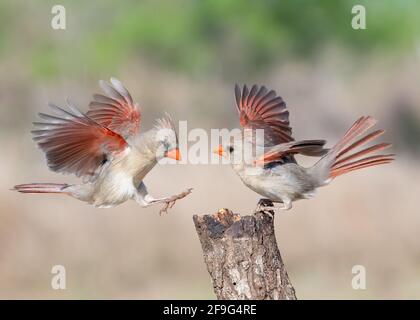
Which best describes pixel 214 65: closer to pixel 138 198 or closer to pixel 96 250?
pixel 96 250

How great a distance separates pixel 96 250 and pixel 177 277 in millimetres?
1073

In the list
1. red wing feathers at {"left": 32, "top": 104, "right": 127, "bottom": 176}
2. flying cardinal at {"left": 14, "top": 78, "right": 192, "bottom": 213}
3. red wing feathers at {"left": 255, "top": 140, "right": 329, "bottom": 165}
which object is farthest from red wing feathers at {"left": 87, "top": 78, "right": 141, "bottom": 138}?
red wing feathers at {"left": 255, "top": 140, "right": 329, "bottom": 165}

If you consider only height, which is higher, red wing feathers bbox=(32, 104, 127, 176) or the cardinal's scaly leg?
red wing feathers bbox=(32, 104, 127, 176)

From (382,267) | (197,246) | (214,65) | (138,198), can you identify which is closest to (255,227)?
(138,198)

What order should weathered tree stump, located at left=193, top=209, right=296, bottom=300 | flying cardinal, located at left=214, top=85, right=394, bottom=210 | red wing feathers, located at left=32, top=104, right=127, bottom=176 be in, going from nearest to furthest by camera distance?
weathered tree stump, located at left=193, top=209, right=296, bottom=300 < red wing feathers, located at left=32, top=104, right=127, bottom=176 < flying cardinal, located at left=214, top=85, right=394, bottom=210

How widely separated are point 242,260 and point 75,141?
5.18ft

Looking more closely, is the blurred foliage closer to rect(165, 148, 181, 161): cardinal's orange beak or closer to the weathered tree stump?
rect(165, 148, 181, 161): cardinal's orange beak

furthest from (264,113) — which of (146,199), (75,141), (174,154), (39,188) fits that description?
(39,188)

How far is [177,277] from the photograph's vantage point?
10.8 metres

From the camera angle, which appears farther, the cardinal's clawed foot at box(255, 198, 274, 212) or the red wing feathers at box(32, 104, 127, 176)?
the cardinal's clawed foot at box(255, 198, 274, 212)

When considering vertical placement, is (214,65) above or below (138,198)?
above

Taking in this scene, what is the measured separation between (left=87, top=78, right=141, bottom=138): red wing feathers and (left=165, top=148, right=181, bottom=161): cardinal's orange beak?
65cm

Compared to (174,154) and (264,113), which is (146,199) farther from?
(264,113)

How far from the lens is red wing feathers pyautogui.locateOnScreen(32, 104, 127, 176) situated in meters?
5.81
